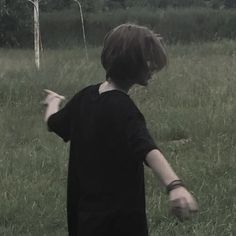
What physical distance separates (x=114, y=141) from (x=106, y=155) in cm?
8

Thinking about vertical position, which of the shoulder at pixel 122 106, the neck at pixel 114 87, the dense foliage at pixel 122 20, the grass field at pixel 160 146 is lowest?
the dense foliage at pixel 122 20

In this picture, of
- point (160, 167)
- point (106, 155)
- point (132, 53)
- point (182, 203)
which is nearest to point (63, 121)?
point (106, 155)

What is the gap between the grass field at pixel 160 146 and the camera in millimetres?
4582

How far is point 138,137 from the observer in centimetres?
254

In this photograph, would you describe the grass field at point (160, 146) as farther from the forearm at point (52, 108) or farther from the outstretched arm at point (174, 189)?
the outstretched arm at point (174, 189)

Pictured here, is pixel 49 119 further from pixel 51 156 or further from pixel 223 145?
pixel 223 145

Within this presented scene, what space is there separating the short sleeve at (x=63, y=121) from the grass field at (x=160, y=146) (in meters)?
1.58

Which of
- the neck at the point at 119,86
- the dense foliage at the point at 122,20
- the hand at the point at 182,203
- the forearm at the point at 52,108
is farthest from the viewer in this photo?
the dense foliage at the point at 122,20

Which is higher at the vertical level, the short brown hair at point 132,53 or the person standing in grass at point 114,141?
the short brown hair at point 132,53

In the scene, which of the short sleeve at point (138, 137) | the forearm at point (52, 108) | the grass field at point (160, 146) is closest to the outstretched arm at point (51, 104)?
the forearm at point (52, 108)

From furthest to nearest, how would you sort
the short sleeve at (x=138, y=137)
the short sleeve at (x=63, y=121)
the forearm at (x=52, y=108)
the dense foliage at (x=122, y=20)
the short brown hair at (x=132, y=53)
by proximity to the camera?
the dense foliage at (x=122, y=20) → the forearm at (x=52, y=108) → the short sleeve at (x=63, y=121) → the short brown hair at (x=132, y=53) → the short sleeve at (x=138, y=137)

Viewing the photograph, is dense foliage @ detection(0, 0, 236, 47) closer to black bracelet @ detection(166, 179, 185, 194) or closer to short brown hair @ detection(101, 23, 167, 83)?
short brown hair @ detection(101, 23, 167, 83)

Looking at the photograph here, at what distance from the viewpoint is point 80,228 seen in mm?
2820

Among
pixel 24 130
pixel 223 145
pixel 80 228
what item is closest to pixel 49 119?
pixel 80 228
